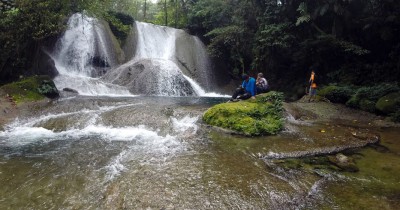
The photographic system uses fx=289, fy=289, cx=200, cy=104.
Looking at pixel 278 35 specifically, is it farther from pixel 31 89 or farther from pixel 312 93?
pixel 31 89

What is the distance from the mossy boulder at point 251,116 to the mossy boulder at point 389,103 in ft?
17.4

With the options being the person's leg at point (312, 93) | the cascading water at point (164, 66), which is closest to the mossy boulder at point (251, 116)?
the person's leg at point (312, 93)

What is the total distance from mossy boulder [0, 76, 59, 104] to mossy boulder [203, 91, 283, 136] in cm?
835

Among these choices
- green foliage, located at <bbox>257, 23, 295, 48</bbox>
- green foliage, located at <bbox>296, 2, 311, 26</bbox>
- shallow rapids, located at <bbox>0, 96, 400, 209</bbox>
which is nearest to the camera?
shallow rapids, located at <bbox>0, 96, 400, 209</bbox>

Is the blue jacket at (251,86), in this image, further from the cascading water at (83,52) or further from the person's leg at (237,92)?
the cascading water at (83,52)

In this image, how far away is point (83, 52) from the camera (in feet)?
70.9

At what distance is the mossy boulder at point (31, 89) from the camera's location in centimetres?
1262

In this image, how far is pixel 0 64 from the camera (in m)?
15.5

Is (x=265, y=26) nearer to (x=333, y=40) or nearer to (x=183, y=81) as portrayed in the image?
(x=333, y=40)

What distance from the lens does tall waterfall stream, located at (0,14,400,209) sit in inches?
183

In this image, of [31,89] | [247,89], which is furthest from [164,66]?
[247,89]

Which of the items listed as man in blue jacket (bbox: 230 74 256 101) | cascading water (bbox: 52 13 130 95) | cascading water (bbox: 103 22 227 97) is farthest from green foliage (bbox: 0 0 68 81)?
man in blue jacket (bbox: 230 74 256 101)

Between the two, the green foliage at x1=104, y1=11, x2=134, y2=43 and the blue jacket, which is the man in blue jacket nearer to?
the blue jacket

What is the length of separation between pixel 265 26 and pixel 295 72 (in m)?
4.14
